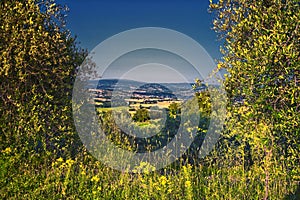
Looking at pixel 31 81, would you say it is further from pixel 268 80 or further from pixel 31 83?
pixel 268 80

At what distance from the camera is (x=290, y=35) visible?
7.43 metres

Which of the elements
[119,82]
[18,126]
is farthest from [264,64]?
[18,126]

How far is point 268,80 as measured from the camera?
281 inches

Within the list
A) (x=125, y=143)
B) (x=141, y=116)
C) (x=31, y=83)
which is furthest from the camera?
(x=141, y=116)

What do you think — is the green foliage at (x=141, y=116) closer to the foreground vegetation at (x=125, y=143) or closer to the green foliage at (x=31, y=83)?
the foreground vegetation at (x=125, y=143)

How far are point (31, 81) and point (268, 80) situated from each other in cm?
560

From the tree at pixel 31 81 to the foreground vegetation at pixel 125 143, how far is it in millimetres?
26

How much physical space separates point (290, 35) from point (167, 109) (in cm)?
474

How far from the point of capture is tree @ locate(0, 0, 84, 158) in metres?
8.58

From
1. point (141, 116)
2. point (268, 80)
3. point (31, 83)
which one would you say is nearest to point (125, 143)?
point (141, 116)

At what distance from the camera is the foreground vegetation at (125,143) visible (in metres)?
7.30

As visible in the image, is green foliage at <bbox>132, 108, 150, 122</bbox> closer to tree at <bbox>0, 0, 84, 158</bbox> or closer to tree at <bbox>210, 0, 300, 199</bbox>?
tree at <bbox>0, 0, 84, 158</bbox>

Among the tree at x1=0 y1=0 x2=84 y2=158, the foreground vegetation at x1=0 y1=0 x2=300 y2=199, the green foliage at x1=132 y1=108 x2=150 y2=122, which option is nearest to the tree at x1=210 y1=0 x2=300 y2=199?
the foreground vegetation at x1=0 y1=0 x2=300 y2=199

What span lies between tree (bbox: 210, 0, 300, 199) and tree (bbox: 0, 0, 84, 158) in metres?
4.32
